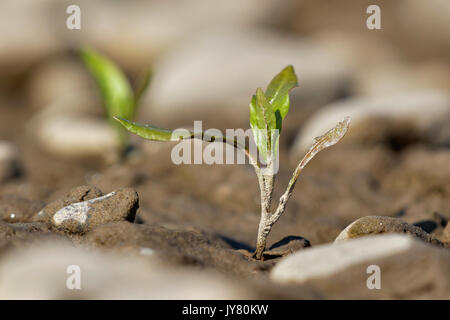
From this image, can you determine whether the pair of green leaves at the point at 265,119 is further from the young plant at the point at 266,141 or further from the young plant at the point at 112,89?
the young plant at the point at 112,89

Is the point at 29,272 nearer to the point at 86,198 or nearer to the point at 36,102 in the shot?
the point at 86,198

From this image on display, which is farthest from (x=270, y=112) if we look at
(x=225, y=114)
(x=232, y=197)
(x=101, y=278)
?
(x=225, y=114)

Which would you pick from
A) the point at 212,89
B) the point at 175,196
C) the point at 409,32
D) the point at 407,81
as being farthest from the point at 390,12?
the point at 175,196

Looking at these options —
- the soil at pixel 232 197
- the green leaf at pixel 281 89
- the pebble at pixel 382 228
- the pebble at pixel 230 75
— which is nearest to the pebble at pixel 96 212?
the soil at pixel 232 197

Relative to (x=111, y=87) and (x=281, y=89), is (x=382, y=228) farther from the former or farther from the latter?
(x=111, y=87)

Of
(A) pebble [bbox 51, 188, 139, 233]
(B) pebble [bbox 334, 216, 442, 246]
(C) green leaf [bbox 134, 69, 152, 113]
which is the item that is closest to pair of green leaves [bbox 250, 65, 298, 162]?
(B) pebble [bbox 334, 216, 442, 246]
